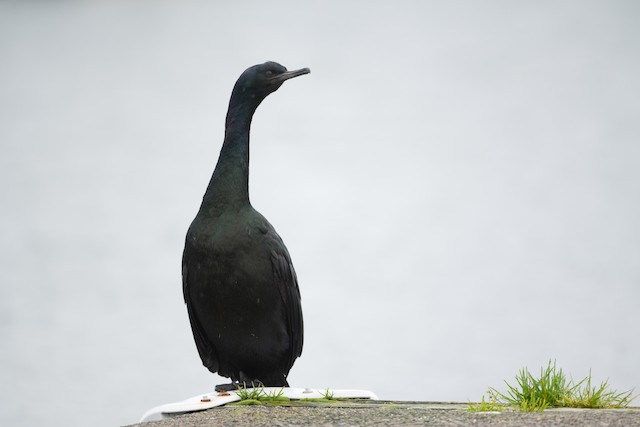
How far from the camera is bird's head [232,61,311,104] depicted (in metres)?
5.96

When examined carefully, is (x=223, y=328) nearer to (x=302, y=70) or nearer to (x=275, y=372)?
(x=275, y=372)

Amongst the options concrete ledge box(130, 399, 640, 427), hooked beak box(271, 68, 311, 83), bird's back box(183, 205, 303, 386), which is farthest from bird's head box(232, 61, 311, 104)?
concrete ledge box(130, 399, 640, 427)

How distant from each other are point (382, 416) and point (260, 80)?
2.48m

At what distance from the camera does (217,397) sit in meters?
5.16

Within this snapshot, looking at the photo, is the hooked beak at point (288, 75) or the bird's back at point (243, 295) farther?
the hooked beak at point (288, 75)

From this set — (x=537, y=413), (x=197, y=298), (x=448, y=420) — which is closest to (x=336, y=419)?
(x=448, y=420)

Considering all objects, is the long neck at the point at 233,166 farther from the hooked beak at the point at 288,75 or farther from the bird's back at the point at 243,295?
the hooked beak at the point at 288,75

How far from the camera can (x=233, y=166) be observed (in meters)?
5.75

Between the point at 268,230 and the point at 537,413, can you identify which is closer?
the point at 537,413

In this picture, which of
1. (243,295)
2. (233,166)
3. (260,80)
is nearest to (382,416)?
(243,295)

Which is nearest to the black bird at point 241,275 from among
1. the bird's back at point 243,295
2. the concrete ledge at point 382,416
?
the bird's back at point 243,295

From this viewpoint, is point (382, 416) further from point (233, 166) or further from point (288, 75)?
point (288, 75)

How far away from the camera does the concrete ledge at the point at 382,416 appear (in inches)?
168

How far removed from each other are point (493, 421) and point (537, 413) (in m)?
0.27
